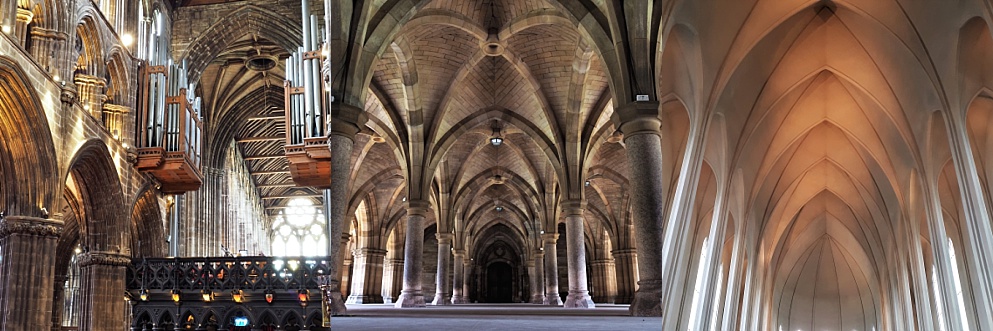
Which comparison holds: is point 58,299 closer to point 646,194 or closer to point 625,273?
point 646,194

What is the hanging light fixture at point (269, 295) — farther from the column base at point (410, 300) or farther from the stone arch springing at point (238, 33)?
the stone arch springing at point (238, 33)

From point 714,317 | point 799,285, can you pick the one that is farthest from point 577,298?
point 799,285

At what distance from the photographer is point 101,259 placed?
61.3 feet

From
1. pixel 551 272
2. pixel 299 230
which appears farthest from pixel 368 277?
pixel 551 272

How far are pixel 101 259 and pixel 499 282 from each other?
30731 millimetres

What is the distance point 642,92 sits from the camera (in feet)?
40.5

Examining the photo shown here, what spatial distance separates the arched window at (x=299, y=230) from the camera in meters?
25.3

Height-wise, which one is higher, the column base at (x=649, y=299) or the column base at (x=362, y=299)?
the column base at (x=362, y=299)

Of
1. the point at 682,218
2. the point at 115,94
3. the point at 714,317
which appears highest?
the point at 115,94

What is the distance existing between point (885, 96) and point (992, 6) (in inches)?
250

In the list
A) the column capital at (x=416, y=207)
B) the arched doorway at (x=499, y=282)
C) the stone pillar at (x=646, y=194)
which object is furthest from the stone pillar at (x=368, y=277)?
the stone pillar at (x=646, y=194)

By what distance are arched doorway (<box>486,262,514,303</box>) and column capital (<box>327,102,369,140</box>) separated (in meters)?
36.6

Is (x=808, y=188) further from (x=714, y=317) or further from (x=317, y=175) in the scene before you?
(x=317, y=175)

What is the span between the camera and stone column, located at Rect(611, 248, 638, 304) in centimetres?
3219
